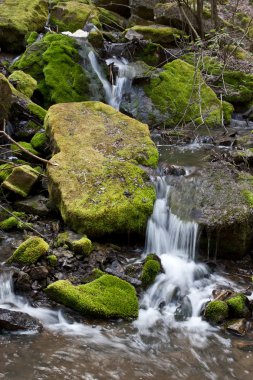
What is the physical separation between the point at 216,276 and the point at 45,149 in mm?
4657

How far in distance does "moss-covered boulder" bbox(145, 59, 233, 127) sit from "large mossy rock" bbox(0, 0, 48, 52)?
5233mm

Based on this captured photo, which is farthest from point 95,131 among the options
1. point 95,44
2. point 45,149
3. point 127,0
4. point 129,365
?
point 127,0

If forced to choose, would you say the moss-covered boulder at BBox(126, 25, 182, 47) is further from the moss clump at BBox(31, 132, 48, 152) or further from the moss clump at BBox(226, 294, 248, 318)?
the moss clump at BBox(226, 294, 248, 318)

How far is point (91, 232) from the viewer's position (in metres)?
6.61

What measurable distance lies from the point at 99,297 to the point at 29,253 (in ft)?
4.00

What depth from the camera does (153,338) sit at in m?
5.00

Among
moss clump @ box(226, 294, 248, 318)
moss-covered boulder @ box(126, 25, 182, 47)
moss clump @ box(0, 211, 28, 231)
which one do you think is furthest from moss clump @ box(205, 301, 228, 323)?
moss-covered boulder @ box(126, 25, 182, 47)

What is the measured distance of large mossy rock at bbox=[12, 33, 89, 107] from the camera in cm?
1183

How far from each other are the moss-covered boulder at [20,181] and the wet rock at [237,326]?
421cm

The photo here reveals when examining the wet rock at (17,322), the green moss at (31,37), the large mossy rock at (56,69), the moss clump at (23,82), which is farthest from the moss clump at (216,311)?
the green moss at (31,37)

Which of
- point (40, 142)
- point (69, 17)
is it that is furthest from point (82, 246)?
point (69, 17)

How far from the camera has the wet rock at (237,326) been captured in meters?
5.18

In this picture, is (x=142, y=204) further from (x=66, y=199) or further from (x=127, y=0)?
(x=127, y=0)

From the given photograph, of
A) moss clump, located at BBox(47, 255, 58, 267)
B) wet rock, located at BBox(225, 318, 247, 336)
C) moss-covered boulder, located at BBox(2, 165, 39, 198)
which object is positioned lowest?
wet rock, located at BBox(225, 318, 247, 336)
